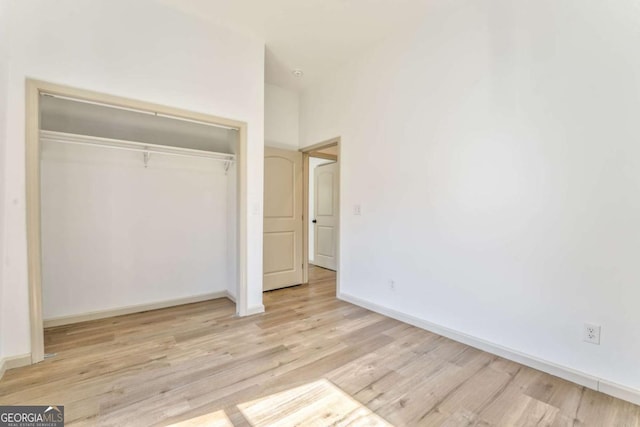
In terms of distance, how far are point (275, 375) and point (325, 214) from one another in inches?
160

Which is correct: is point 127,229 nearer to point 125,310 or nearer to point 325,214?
point 125,310

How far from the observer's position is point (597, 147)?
1792 millimetres

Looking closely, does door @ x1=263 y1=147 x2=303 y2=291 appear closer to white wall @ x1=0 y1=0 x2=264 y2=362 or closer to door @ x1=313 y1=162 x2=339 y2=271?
white wall @ x1=0 y1=0 x2=264 y2=362

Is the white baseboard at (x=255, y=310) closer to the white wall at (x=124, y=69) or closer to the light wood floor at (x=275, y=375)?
the white wall at (x=124, y=69)

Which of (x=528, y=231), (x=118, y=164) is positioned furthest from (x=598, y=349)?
(x=118, y=164)

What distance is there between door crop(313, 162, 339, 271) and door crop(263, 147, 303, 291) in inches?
54.7

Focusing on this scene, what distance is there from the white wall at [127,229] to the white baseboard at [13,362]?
79cm

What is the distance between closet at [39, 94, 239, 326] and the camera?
269 cm

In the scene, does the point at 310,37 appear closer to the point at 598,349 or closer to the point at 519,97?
the point at 519,97

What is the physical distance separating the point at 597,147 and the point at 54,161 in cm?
441

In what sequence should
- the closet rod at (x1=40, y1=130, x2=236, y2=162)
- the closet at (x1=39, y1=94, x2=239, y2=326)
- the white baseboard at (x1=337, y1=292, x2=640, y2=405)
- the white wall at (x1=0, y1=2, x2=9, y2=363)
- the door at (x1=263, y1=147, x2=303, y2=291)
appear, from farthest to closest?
the door at (x1=263, y1=147, x2=303, y2=291) → the closet at (x1=39, y1=94, x2=239, y2=326) → the closet rod at (x1=40, y1=130, x2=236, y2=162) → the white wall at (x1=0, y1=2, x2=9, y2=363) → the white baseboard at (x1=337, y1=292, x2=640, y2=405)

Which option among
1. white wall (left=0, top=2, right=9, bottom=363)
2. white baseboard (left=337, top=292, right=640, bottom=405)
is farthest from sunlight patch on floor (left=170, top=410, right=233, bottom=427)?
white baseboard (left=337, top=292, right=640, bottom=405)

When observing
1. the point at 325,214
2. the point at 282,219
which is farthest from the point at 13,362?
the point at 325,214

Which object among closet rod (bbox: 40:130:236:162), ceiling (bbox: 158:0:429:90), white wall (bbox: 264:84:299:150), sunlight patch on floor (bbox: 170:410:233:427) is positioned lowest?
sunlight patch on floor (bbox: 170:410:233:427)
